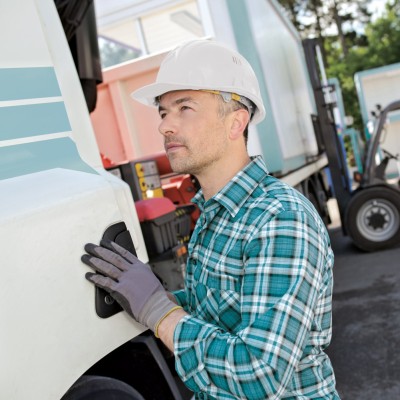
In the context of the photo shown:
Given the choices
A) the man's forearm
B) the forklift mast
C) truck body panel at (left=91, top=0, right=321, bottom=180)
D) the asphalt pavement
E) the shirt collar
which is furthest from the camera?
the forklift mast

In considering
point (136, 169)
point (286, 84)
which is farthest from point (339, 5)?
point (136, 169)

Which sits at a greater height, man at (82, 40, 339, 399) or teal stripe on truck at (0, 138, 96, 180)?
teal stripe on truck at (0, 138, 96, 180)

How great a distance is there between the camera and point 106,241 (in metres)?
1.59

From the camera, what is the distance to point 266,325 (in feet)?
4.27

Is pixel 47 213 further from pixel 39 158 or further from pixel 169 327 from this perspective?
pixel 169 327

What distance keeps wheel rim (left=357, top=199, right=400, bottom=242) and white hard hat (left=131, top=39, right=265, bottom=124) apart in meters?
5.32

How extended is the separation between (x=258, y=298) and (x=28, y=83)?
0.90 meters

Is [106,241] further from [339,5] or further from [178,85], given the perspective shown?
[339,5]

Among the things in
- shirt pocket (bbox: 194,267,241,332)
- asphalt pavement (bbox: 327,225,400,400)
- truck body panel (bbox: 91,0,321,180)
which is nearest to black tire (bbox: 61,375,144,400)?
shirt pocket (bbox: 194,267,241,332)

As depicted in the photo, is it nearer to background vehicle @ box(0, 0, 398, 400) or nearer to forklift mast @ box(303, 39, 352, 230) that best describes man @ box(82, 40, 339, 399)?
background vehicle @ box(0, 0, 398, 400)

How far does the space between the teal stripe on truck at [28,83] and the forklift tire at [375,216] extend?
5.48m

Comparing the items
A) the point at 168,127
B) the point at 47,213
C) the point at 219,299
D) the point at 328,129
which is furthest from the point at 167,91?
the point at 328,129

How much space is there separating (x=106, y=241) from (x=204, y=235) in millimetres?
286

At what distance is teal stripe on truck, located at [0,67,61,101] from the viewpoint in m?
1.54
